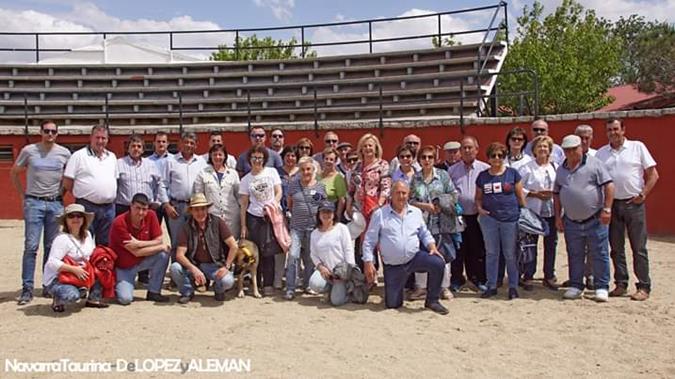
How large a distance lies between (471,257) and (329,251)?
1512 mm

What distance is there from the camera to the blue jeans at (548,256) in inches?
254

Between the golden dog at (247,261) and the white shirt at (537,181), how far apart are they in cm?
264

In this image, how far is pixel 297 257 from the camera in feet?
20.8

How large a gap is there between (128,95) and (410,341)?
45.0 feet

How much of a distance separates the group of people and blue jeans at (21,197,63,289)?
0.04ft

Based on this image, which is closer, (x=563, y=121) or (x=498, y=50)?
(x=563, y=121)

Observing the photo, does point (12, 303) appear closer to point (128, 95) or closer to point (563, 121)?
point (563, 121)

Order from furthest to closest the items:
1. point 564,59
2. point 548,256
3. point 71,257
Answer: point 564,59 → point 548,256 → point 71,257

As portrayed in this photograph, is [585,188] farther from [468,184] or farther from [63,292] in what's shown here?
[63,292]

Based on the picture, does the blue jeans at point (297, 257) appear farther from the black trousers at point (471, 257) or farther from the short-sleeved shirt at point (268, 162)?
the black trousers at point (471, 257)

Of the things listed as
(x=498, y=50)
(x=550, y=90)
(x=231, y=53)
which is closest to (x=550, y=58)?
(x=550, y=90)

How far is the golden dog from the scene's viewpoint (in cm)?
622

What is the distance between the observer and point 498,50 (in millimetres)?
14992

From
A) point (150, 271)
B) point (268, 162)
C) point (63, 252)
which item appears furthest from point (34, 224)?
point (268, 162)
